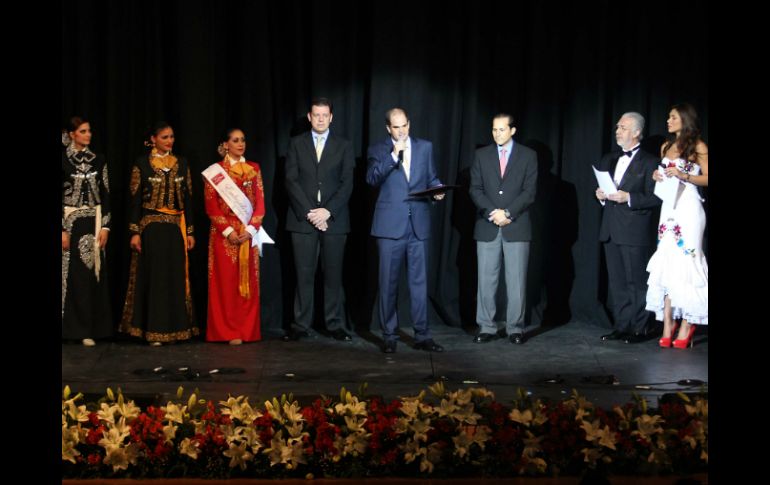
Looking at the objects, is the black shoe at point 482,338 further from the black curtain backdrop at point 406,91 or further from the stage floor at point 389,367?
the black curtain backdrop at point 406,91

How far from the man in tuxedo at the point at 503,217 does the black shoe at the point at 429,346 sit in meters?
0.36

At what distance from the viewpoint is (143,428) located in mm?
3961

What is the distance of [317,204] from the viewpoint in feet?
22.0

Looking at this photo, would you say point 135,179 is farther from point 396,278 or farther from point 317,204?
point 396,278

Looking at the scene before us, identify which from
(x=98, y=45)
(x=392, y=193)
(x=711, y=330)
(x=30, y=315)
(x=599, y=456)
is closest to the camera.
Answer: (x=30, y=315)

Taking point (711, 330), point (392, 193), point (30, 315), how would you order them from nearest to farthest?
1. point (30, 315)
2. point (711, 330)
3. point (392, 193)

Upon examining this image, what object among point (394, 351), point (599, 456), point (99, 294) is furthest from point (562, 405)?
point (99, 294)

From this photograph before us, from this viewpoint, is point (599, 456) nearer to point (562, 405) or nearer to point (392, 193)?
point (562, 405)

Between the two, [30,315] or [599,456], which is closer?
[30,315]

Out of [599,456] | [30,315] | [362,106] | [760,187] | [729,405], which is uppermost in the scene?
[362,106]

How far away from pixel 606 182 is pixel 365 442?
10.8 feet

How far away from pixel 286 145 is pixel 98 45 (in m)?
1.32

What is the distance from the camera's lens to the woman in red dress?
6539 mm

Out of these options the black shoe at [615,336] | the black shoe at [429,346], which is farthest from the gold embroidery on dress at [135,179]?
the black shoe at [615,336]
